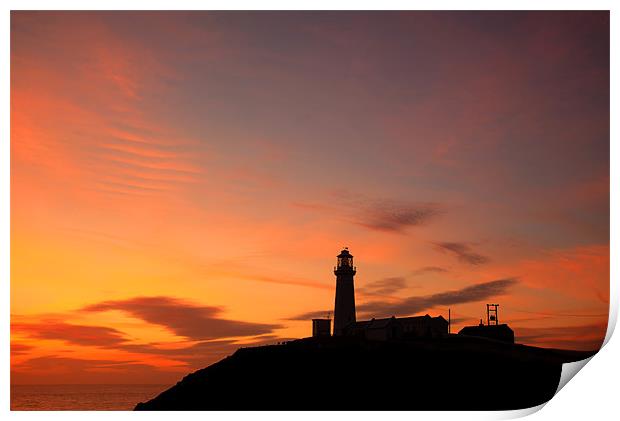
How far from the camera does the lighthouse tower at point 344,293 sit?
49.1 m

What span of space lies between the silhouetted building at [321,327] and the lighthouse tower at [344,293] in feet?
1.94

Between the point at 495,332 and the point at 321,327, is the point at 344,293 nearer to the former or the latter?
the point at 321,327

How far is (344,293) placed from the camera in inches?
1961

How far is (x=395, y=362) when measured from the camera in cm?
4047

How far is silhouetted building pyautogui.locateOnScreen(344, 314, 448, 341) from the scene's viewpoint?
46094 millimetres

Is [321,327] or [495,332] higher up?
[321,327]

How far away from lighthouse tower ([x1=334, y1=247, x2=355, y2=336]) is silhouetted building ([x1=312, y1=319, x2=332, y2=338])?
591 mm

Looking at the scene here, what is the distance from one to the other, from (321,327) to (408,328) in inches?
239

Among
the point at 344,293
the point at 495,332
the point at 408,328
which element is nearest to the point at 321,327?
the point at 344,293
